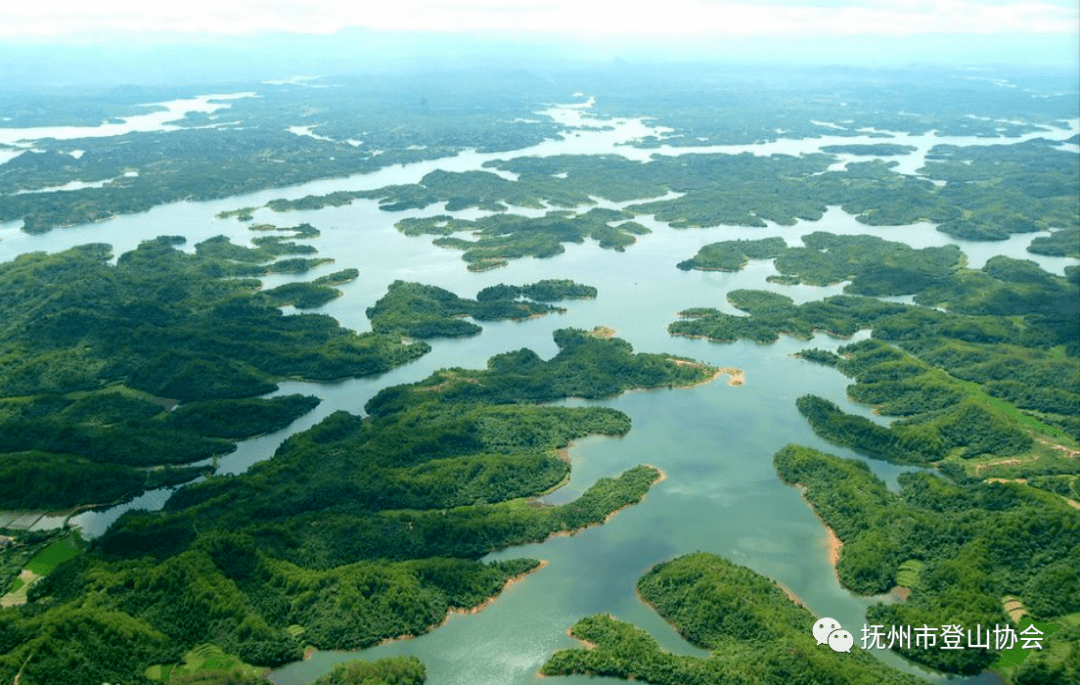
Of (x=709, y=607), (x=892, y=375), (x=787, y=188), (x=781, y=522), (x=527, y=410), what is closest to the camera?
(x=709, y=607)

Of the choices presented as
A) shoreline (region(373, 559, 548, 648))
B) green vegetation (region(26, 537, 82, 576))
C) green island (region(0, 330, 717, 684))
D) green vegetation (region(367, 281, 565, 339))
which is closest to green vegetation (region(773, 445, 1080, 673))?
green island (region(0, 330, 717, 684))

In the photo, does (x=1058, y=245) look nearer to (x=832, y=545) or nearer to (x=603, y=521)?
(x=832, y=545)

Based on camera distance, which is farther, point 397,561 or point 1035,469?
point 1035,469

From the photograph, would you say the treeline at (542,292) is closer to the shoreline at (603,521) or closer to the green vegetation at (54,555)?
the shoreline at (603,521)

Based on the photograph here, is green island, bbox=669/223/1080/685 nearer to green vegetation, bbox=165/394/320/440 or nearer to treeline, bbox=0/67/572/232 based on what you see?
green vegetation, bbox=165/394/320/440

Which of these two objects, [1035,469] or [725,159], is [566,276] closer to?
[1035,469]

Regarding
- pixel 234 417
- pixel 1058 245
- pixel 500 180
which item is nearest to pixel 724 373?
pixel 234 417

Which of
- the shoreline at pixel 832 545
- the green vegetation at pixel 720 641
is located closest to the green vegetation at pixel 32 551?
the green vegetation at pixel 720 641

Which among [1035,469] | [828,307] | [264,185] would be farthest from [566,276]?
[264,185]
